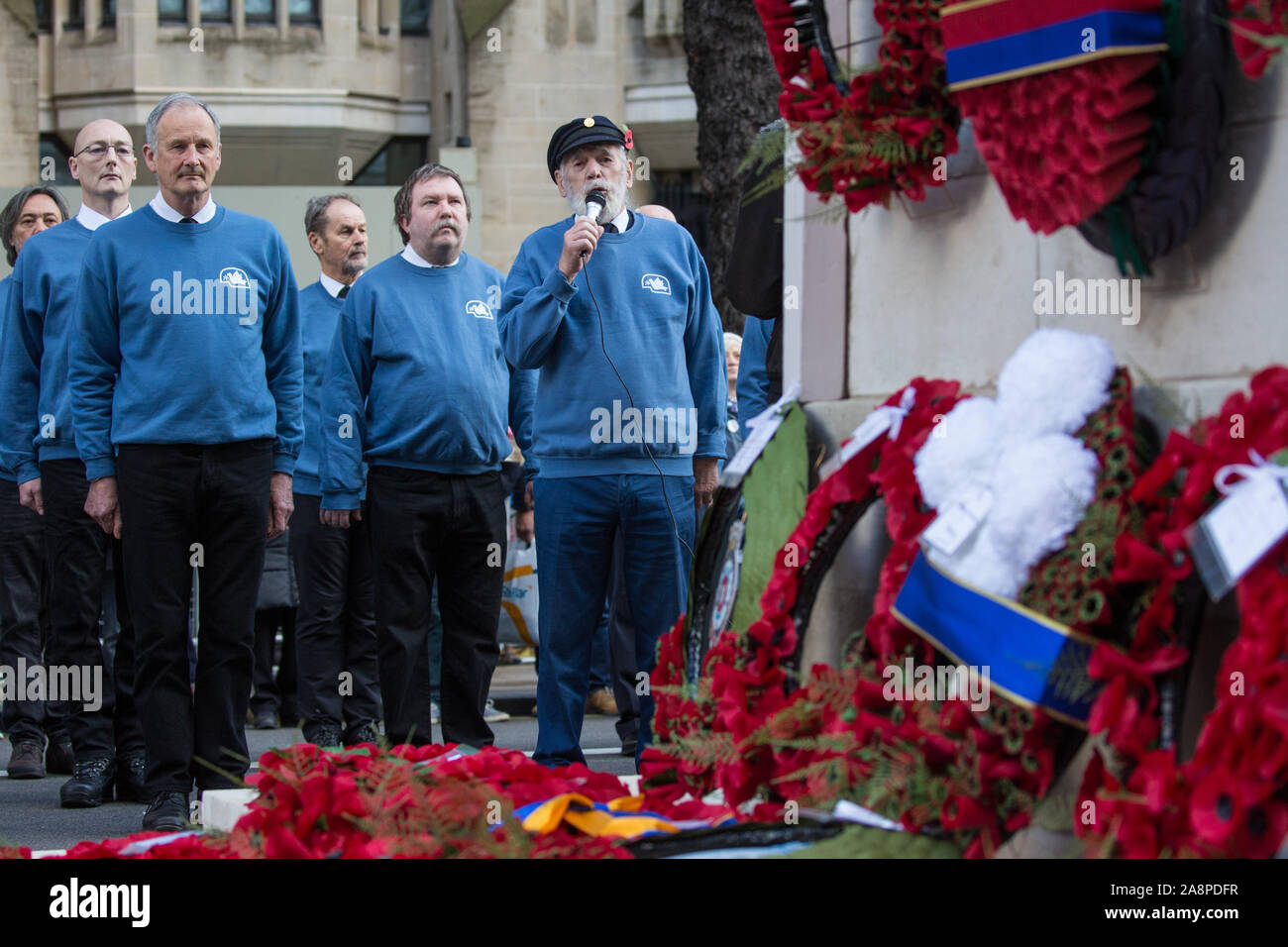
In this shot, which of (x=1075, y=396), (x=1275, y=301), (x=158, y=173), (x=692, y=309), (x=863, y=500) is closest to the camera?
(x=1275, y=301)

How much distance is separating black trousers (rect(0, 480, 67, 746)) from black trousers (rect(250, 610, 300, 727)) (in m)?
1.46

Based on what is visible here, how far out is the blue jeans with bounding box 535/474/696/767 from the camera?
19.0ft

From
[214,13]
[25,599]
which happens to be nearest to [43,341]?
[25,599]

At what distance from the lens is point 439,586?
6.45 meters

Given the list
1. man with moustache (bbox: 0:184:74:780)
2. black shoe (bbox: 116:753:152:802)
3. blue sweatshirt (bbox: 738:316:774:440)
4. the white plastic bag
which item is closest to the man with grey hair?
black shoe (bbox: 116:753:152:802)

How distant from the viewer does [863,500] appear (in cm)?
384

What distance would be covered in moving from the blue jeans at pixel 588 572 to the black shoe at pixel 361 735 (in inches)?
61.0

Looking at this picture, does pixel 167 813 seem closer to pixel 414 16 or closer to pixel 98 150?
pixel 98 150

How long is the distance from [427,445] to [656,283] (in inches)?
40.0

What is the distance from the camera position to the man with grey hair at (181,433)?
220 inches

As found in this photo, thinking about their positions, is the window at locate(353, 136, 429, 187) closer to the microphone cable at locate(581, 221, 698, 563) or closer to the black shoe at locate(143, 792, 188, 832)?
the microphone cable at locate(581, 221, 698, 563)

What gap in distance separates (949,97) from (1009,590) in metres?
1.16
